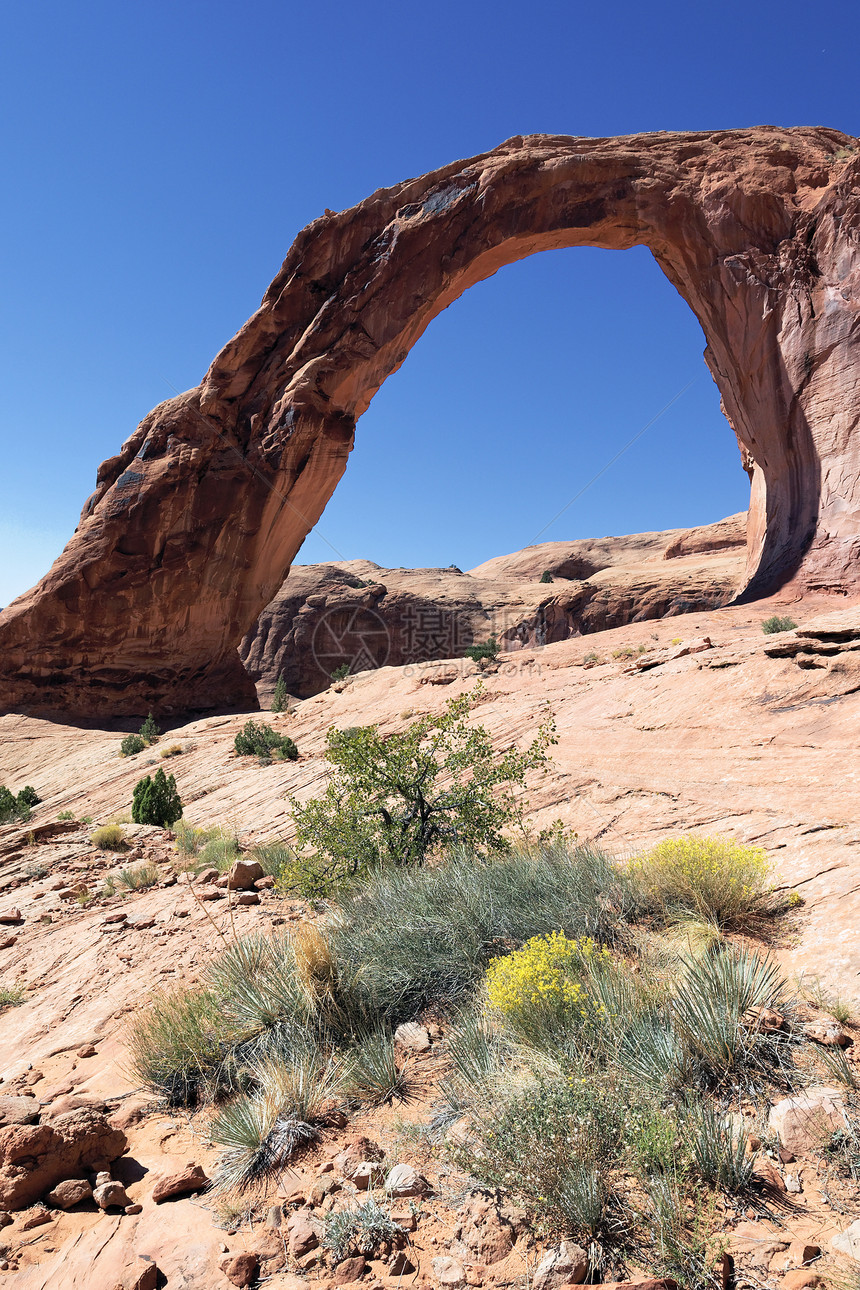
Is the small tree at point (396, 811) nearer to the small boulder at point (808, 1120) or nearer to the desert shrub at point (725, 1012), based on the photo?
the desert shrub at point (725, 1012)

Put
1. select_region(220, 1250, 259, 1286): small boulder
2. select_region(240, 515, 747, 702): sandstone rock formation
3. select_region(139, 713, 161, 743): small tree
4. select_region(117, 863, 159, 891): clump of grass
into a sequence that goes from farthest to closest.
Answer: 1. select_region(240, 515, 747, 702): sandstone rock formation
2. select_region(139, 713, 161, 743): small tree
3. select_region(117, 863, 159, 891): clump of grass
4. select_region(220, 1250, 259, 1286): small boulder

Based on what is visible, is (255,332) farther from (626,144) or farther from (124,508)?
(626,144)

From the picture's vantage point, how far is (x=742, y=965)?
106 inches

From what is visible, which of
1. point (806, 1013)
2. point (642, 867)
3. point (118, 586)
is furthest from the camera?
point (118, 586)

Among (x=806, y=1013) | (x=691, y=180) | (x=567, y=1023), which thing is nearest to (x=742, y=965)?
(x=806, y=1013)

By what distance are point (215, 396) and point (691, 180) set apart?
51.2 feet

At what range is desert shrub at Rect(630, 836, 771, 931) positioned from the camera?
3406 millimetres

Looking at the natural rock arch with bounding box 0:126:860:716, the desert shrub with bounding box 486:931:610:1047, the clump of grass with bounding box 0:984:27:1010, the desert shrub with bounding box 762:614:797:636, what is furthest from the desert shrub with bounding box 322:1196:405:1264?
the natural rock arch with bounding box 0:126:860:716

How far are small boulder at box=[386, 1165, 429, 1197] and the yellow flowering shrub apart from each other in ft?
2.11

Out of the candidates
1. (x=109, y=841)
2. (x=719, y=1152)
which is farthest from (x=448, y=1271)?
(x=109, y=841)

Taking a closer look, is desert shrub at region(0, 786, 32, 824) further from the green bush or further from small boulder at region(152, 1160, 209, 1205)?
small boulder at region(152, 1160, 209, 1205)

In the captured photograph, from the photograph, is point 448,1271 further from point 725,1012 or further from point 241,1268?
point 725,1012

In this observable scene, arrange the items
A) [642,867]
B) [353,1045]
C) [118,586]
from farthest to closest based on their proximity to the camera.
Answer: [118,586]
[642,867]
[353,1045]

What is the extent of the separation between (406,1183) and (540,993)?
81 centimetres
